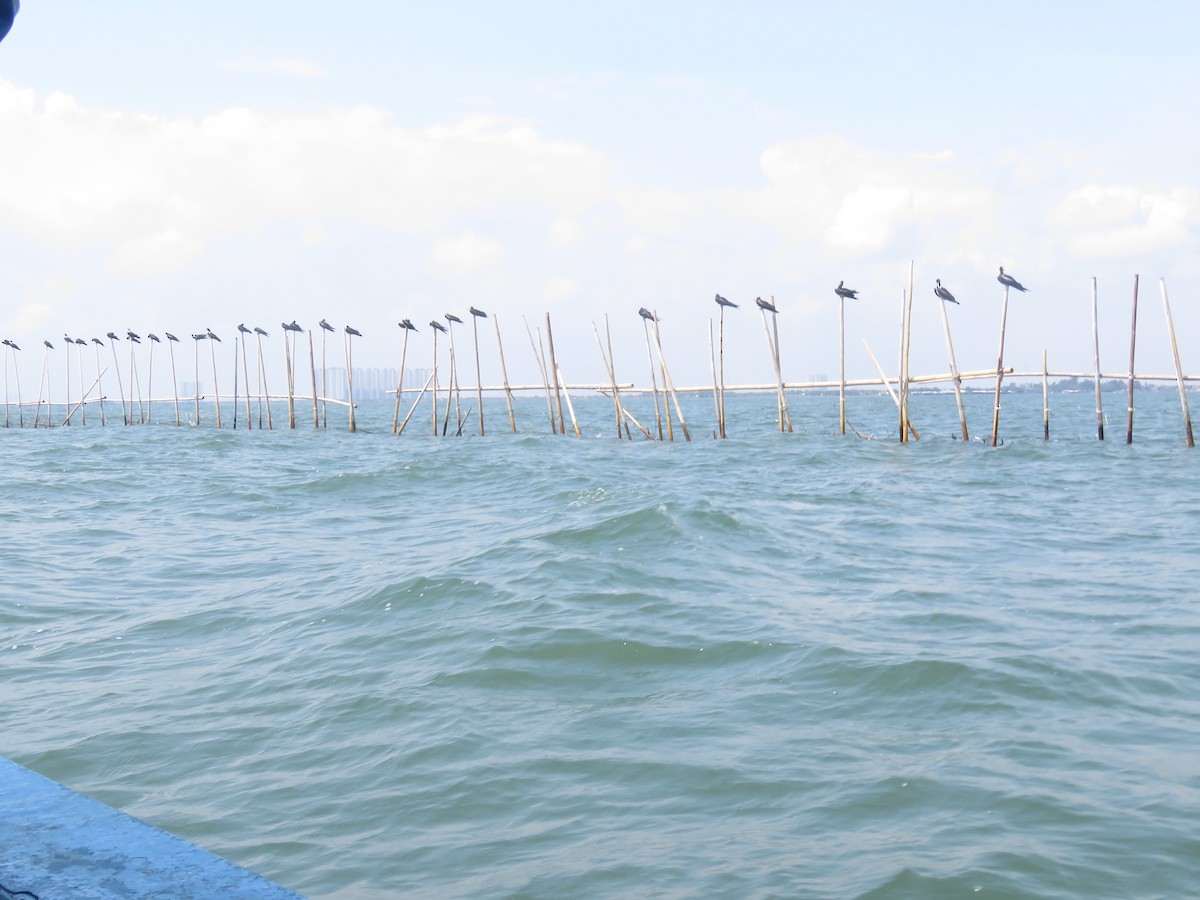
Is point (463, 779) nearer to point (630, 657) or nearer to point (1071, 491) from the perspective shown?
point (630, 657)

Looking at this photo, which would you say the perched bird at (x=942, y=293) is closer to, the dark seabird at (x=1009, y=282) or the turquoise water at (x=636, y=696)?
the dark seabird at (x=1009, y=282)

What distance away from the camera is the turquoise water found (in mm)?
4109

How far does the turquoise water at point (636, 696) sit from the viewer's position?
4.11m

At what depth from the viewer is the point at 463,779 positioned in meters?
4.83

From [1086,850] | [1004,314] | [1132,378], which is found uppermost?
[1004,314]

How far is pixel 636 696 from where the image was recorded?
6035 millimetres

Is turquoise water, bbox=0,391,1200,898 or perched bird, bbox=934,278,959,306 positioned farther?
perched bird, bbox=934,278,959,306

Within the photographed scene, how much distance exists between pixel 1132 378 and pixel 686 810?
20.3 m

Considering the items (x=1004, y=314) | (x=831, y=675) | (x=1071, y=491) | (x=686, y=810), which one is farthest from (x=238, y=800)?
(x=1004, y=314)

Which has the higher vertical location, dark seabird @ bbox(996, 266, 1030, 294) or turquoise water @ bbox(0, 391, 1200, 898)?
dark seabird @ bbox(996, 266, 1030, 294)

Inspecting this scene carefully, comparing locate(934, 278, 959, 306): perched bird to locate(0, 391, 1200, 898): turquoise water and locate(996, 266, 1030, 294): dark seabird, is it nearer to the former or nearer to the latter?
locate(996, 266, 1030, 294): dark seabird

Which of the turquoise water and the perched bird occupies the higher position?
the perched bird

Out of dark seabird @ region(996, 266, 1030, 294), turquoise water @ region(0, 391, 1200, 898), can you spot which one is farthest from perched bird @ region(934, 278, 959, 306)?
turquoise water @ region(0, 391, 1200, 898)

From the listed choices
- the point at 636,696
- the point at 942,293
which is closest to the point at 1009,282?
the point at 942,293
